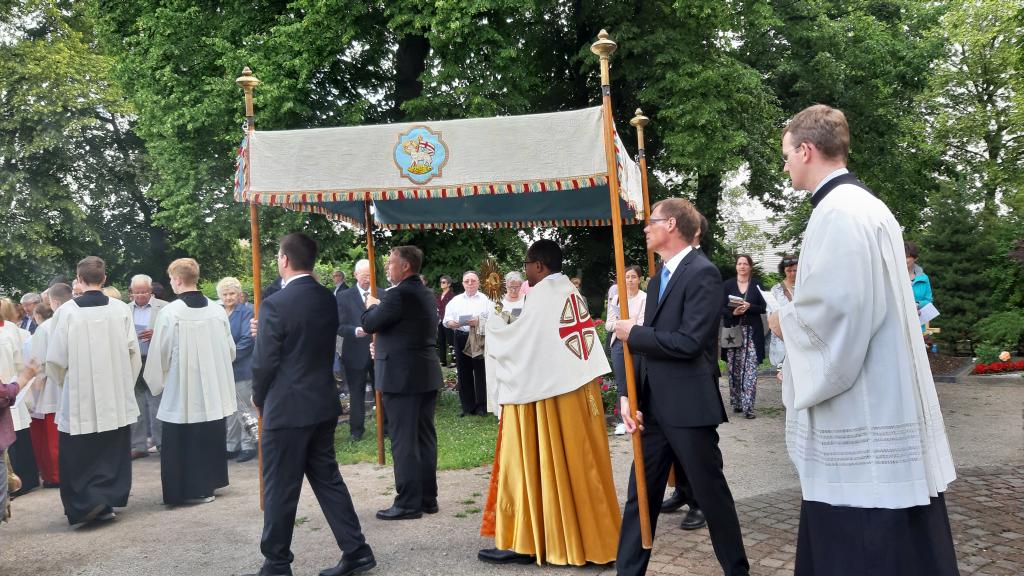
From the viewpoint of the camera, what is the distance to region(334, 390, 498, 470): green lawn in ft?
26.8

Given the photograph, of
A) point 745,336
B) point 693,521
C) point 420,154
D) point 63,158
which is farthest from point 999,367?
point 63,158

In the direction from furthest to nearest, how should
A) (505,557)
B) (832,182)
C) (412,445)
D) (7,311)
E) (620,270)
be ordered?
(7,311) < (412,445) < (505,557) < (620,270) < (832,182)

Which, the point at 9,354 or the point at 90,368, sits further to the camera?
the point at 90,368

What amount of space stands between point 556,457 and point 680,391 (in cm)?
109

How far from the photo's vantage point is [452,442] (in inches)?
362

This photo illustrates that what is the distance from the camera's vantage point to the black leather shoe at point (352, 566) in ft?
15.5

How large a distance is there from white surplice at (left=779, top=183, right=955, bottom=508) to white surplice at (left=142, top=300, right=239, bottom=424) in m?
5.70

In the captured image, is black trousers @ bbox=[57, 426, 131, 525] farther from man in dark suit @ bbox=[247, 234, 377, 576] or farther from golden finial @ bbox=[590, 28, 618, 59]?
golden finial @ bbox=[590, 28, 618, 59]

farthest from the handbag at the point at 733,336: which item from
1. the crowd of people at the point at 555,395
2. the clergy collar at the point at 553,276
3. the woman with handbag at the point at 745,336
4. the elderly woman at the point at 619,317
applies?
the clergy collar at the point at 553,276

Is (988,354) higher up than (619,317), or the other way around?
(619,317)

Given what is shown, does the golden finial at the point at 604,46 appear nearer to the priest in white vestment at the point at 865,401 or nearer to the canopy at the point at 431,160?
the canopy at the point at 431,160

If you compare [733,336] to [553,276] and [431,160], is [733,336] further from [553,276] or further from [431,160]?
[431,160]

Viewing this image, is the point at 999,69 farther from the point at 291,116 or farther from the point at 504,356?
the point at 504,356

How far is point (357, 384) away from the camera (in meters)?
9.58
